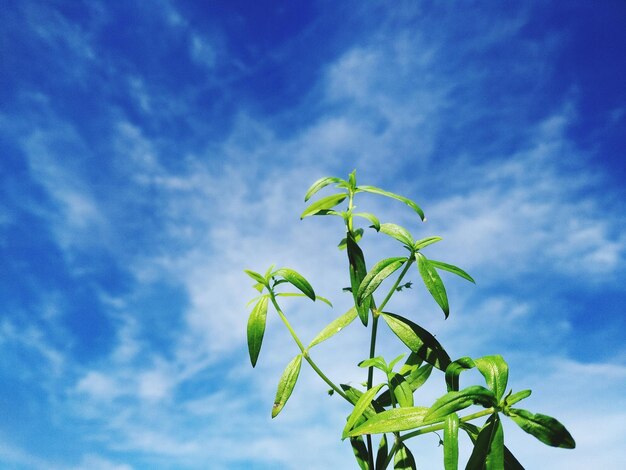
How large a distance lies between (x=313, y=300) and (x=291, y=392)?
1.11 ft

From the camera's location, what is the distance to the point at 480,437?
1.45 m

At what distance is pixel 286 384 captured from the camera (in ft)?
6.13

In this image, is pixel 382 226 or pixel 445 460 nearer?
pixel 445 460

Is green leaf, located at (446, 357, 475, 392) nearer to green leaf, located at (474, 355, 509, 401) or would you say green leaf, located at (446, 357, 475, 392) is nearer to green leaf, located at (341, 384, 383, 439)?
green leaf, located at (474, 355, 509, 401)

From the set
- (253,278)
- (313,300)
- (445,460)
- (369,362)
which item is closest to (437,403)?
(445,460)

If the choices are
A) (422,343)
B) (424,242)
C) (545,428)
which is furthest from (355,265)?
(545,428)

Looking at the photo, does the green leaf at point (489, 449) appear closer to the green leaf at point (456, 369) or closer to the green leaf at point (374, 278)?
the green leaf at point (456, 369)

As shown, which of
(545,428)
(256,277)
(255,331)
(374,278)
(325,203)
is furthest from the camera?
(325,203)

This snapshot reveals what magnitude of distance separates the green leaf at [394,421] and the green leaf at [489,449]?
16 centimetres

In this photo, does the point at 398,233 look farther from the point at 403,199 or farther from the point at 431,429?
the point at 431,429

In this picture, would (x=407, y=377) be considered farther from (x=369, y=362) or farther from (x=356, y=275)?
(x=356, y=275)

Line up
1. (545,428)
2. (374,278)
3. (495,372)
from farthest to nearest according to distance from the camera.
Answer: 1. (374,278)
2. (495,372)
3. (545,428)

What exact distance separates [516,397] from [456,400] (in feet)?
0.54

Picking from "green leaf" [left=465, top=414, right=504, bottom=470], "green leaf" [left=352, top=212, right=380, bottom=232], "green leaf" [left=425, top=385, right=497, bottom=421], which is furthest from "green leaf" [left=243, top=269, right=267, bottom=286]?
"green leaf" [left=465, top=414, right=504, bottom=470]
